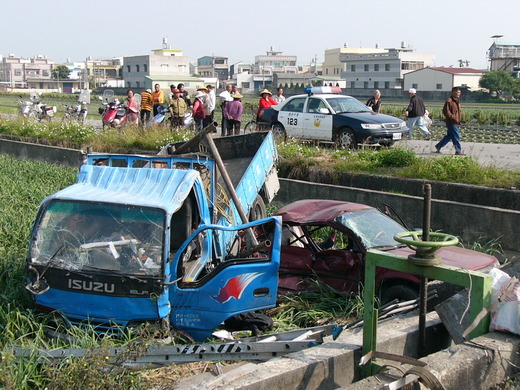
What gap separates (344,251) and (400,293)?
1.08 meters

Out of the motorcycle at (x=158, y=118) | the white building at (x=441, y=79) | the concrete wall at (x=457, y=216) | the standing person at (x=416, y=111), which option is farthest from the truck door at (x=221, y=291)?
the white building at (x=441, y=79)

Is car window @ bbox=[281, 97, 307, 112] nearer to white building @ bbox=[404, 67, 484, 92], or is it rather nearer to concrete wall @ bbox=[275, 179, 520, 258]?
concrete wall @ bbox=[275, 179, 520, 258]

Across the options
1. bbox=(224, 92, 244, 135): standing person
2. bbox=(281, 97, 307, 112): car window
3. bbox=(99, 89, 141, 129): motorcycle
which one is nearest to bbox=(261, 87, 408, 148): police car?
bbox=(281, 97, 307, 112): car window

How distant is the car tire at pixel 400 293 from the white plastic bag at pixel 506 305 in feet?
5.69

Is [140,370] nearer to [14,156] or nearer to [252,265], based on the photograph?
[252,265]

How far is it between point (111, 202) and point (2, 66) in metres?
187

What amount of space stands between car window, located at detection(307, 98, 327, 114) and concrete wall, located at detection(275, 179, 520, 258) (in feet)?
19.3

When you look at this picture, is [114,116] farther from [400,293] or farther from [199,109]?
[400,293]

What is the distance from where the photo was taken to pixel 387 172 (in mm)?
13195

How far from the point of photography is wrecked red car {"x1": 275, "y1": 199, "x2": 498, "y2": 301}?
305 inches

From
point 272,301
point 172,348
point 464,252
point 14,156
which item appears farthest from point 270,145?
point 14,156

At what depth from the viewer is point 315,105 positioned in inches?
722

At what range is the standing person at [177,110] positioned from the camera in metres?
20.7

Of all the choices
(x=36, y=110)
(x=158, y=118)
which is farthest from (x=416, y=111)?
(x=36, y=110)
